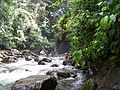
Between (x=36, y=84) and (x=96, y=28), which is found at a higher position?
(x=96, y=28)

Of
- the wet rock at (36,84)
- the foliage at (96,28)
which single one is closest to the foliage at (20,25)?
the wet rock at (36,84)

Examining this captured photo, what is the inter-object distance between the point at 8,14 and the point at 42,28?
9.29 m

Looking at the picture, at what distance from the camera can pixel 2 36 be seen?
15188 mm

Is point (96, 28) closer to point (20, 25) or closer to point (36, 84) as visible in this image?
point (36, 84)

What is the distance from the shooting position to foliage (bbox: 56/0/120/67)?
1865 millimetres

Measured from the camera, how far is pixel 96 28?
4.52 m

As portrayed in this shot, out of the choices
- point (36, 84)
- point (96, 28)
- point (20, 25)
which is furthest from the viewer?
point (20, 25)

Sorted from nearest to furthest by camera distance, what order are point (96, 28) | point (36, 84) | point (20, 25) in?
point (96, 28)
point (36, 84)
point (20, 25)

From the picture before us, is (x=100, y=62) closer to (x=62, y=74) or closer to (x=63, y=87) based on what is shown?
(x=63, y=87)

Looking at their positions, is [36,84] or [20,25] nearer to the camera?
[36,84]

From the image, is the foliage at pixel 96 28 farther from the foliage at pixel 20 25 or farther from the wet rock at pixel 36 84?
the foliage at pixel 20 25

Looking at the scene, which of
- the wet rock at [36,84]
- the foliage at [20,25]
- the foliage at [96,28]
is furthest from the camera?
the foliage at [20,25]

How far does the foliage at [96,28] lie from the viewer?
1.87m

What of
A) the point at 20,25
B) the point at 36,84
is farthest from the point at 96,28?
Result: the point at 20,25
